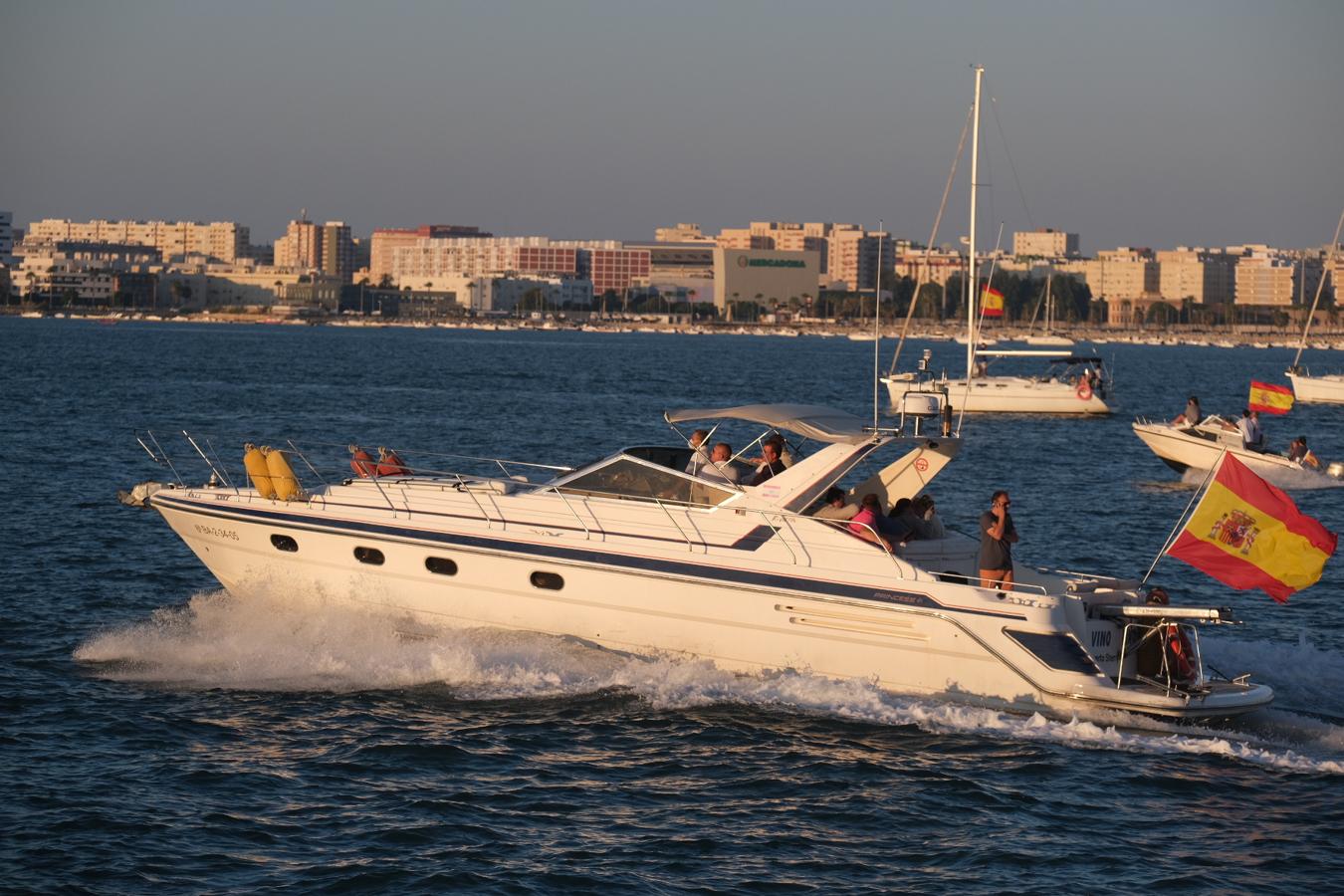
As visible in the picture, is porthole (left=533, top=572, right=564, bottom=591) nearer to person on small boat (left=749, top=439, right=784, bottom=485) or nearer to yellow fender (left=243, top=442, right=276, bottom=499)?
person on small boat (left=749, top=439, right=784, bottom=485)

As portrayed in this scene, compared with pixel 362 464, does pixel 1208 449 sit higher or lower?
lower

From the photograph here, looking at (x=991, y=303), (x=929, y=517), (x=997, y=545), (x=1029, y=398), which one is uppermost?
(x=991, y=303)

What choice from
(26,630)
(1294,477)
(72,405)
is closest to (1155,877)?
(26,630)

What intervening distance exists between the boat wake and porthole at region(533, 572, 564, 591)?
504 millimetres

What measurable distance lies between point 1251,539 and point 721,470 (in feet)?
16.4

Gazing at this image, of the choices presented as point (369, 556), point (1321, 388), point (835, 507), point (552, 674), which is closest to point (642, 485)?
point (835, 507)

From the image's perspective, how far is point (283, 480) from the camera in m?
16.6

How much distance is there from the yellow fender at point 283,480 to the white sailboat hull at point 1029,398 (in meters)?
40.9

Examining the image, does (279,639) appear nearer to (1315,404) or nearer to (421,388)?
(421,388)

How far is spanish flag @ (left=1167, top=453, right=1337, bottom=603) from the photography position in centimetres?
1417

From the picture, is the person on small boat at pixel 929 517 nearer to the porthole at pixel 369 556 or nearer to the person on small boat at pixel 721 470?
the person on small boat at pixel 721 470

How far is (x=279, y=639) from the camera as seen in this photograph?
1606cm

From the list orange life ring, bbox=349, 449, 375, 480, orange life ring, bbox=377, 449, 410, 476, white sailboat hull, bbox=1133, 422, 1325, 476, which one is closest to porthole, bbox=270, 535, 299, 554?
orange life ring, bbox=349, 449, 375, 480

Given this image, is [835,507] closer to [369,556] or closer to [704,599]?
[704,599]
